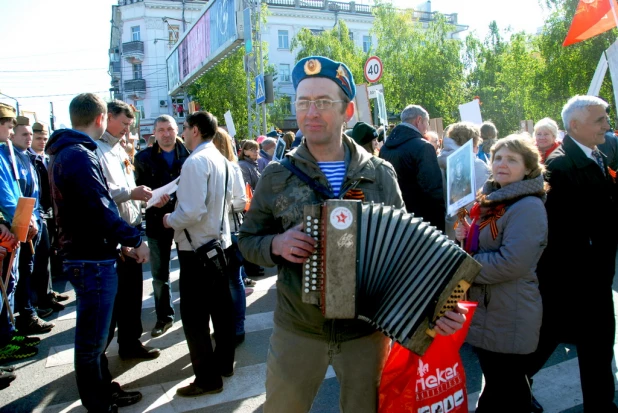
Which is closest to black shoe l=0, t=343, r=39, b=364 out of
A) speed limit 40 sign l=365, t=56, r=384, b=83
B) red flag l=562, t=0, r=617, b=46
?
red flag l=562, t=0, r=617, b=46

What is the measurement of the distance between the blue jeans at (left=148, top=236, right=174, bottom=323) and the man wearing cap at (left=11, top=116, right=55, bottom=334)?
1254mm

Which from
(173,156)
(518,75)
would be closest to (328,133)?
(173,156)

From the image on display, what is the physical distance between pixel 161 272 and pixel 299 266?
128 inches

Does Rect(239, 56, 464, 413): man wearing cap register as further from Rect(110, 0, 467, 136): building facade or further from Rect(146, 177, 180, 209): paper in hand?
Rect(110, 0, 467, 136): building facade

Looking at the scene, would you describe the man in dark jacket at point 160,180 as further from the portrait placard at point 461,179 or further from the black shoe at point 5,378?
the portrait placard at point 461,179

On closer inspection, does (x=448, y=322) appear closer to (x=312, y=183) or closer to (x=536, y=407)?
(x=312, y=183)

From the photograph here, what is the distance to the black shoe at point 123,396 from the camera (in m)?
3.54

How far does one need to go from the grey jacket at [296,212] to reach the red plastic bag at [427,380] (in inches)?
8.2

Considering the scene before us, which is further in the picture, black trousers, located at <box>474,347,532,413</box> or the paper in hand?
the paper in hand

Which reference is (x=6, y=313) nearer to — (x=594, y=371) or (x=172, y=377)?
(x=172, y=377)

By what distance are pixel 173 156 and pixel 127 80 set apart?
47703mm

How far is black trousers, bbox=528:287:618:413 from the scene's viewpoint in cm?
305

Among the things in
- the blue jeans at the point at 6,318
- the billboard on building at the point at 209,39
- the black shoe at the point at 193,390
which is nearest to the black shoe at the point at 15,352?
the blue jeans at the point at 6,318

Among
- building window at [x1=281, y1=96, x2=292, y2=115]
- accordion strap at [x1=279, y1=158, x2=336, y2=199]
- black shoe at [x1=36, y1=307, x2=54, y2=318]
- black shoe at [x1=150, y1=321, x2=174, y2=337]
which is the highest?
building window at [x1=281, y1=96, x2=292, y2=115]
